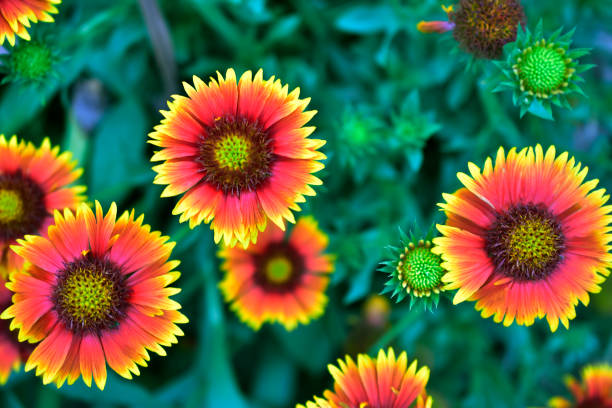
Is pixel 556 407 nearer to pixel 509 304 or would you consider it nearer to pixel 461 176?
pixel 509 304

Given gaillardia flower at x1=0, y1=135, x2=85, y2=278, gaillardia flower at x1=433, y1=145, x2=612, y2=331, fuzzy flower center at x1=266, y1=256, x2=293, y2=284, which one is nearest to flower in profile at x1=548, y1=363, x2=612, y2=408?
gaillardia flower at x1=433, y1=145, x2=612, y2=331

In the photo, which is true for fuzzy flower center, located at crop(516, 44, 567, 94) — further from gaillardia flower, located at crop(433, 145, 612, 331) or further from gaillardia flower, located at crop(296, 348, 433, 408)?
gaillardia flower, located at crop(296, 348, 433, 408)

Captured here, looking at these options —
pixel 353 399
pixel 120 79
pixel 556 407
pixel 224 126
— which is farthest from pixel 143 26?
pixel 556 407

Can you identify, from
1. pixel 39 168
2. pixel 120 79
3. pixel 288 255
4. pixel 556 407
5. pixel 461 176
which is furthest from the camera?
pixel 120 79

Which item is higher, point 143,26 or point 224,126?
point 143,26

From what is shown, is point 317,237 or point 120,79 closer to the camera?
point 317,237

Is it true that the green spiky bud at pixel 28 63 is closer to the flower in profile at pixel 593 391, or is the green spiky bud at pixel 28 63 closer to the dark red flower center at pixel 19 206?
the dark red flower center at pixel 19 206

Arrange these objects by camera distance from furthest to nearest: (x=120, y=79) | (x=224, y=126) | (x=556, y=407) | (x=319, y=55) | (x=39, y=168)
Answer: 1. (x=319, y=55)
2. (x=120, y=79)
3. (x=556, y=407)
4. (x=39, y=168)
5. (x=224, y=126)
